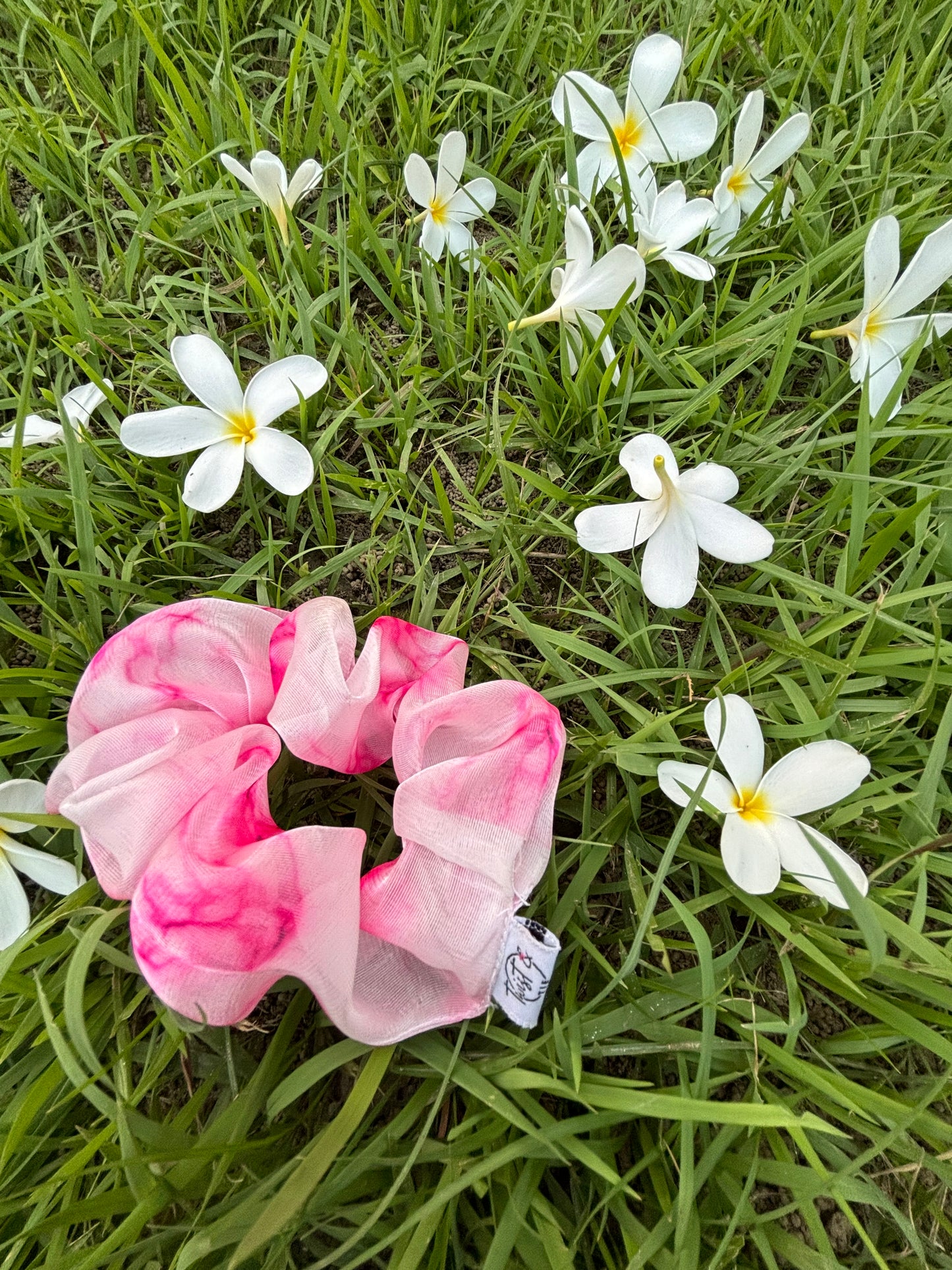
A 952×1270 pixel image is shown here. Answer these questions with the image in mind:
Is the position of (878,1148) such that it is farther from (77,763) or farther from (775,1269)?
(77,763)

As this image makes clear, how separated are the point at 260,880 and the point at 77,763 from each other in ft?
0.74

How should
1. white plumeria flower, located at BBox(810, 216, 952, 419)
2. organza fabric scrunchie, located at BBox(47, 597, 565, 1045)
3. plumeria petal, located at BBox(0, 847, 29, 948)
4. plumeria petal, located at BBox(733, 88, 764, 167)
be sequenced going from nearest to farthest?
organza fabric scrunchie, located at BBox(47, 597, 565, 1045) < plumeria petal, located at BBox(0, 847, 29, 948) < white plumeria flower, located at BBox(810, 216, 952, 419) < plumeria petal, located at BBox(733, 88, 764, 167)

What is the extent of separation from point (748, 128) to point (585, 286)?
1.15ft

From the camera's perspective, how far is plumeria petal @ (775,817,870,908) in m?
0.73

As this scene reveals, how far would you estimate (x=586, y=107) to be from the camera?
40.1 inches

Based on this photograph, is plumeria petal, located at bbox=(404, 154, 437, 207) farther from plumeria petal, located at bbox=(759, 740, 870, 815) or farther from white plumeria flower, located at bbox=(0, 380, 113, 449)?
plumeria petal, located at bbox=(759, 740, 870, 815)

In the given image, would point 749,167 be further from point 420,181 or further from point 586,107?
point 420,181

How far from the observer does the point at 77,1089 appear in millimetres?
652

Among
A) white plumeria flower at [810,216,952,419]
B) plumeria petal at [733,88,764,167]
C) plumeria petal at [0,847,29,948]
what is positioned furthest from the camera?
plumeria petal at [733,88,764,167]

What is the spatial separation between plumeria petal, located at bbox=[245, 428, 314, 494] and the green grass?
7 centimetres

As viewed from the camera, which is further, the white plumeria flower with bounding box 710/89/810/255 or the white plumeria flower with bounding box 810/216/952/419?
the white plumeria flower with bounding box 710/89/810/255

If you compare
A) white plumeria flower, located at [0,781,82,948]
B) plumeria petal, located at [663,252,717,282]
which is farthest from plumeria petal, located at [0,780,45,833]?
plumeria petal, located at [663,252,717,282]

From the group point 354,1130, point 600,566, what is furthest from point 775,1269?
point 600,566

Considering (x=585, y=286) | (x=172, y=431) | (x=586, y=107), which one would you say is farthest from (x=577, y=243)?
(x=172, y=431)
